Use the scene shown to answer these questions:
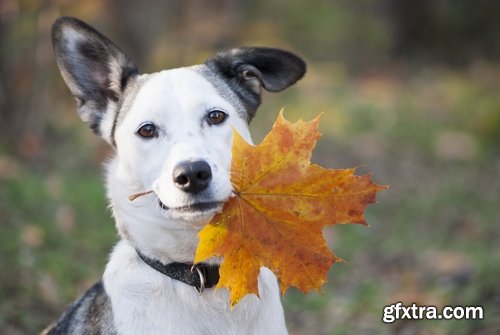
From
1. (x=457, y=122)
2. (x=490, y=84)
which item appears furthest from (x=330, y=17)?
(x=457, y=122)

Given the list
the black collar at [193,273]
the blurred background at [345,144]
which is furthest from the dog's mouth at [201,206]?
the blurred background at [345,144]

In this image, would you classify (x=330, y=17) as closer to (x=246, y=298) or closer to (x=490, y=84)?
(x=490, y=84)

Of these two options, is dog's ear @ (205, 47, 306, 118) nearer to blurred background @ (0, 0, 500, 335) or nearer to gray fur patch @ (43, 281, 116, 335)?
gray fur patch @ (43, 281, 116, 335)

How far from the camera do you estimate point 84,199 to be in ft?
29.1

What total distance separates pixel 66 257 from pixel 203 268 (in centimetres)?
371

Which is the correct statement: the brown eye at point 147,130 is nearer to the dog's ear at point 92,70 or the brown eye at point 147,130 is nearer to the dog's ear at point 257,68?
the dog's ear at point 92,70

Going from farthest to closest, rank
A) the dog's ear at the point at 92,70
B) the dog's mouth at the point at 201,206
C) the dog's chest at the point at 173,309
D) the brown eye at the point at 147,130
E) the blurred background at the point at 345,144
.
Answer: the blurred background at the point at 345,144, the dog's ear at the point at 92,70, the brown eye at the point at 147,130, the dog's chest at the point at 173,309, the dog's mouth at the point at 201,206

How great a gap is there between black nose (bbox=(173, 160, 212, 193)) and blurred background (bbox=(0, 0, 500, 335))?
281 centimetres

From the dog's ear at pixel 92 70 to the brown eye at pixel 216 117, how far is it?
2.35 feet

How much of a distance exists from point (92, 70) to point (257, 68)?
98cm

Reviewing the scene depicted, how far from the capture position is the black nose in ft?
10.9

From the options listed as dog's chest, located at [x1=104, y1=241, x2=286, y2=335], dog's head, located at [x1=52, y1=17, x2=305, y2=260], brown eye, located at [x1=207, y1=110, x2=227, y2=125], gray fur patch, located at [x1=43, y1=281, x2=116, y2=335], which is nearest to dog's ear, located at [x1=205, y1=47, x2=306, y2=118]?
dog's head, located at [x1=52, y1=17, x2=305, y2=260]

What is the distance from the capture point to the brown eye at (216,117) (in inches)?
149

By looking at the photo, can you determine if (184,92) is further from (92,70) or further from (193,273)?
(193,273)
